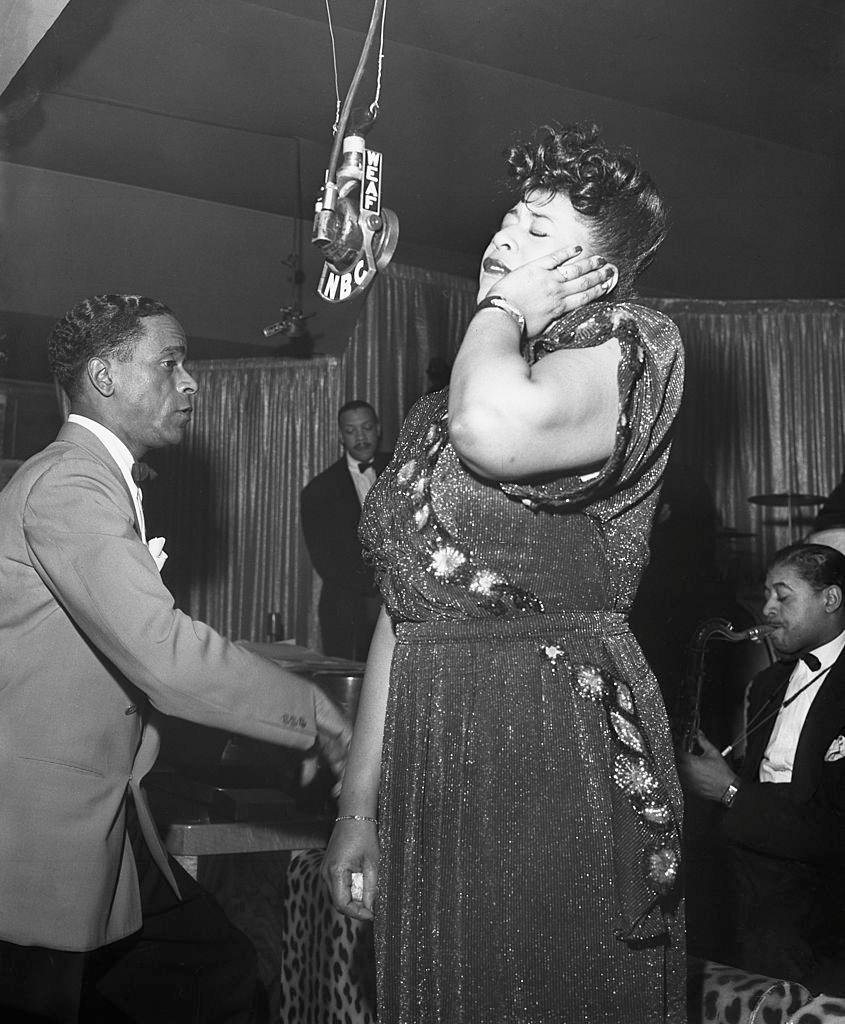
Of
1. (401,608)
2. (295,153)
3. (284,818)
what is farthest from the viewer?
(295,153)

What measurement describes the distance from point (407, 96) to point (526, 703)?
520 cm

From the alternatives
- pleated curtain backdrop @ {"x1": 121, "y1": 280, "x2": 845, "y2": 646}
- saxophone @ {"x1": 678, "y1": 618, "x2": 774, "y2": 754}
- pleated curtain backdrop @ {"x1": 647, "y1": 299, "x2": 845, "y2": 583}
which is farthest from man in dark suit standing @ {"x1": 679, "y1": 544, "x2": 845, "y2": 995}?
pleated curtain backdrop @ {"x1": 647, "y1": 299, "x2": 845, "y2": 583}

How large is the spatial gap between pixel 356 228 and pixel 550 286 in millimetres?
1465

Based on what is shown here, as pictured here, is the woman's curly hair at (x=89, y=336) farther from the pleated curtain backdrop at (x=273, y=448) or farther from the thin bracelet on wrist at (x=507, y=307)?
the pleated curtain backdrop at (x=273, y=448)

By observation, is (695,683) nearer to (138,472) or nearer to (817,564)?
(817,564)

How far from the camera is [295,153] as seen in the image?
634cm

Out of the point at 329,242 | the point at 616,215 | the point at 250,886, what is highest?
the point at 329,242

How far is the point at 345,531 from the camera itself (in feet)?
22.9

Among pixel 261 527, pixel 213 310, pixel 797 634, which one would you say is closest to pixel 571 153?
pixel 797 634

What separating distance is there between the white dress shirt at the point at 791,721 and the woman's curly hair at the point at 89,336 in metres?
2.27

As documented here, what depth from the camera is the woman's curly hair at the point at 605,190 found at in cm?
129

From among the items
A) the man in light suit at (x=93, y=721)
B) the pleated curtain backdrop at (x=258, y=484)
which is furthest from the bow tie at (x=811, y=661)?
the pleated curtain backdrop at (x=258, y=484)

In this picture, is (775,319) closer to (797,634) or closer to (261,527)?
(261,527)

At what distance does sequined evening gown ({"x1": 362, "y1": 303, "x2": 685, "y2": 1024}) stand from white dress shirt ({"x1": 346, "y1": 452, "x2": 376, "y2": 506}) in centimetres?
552
